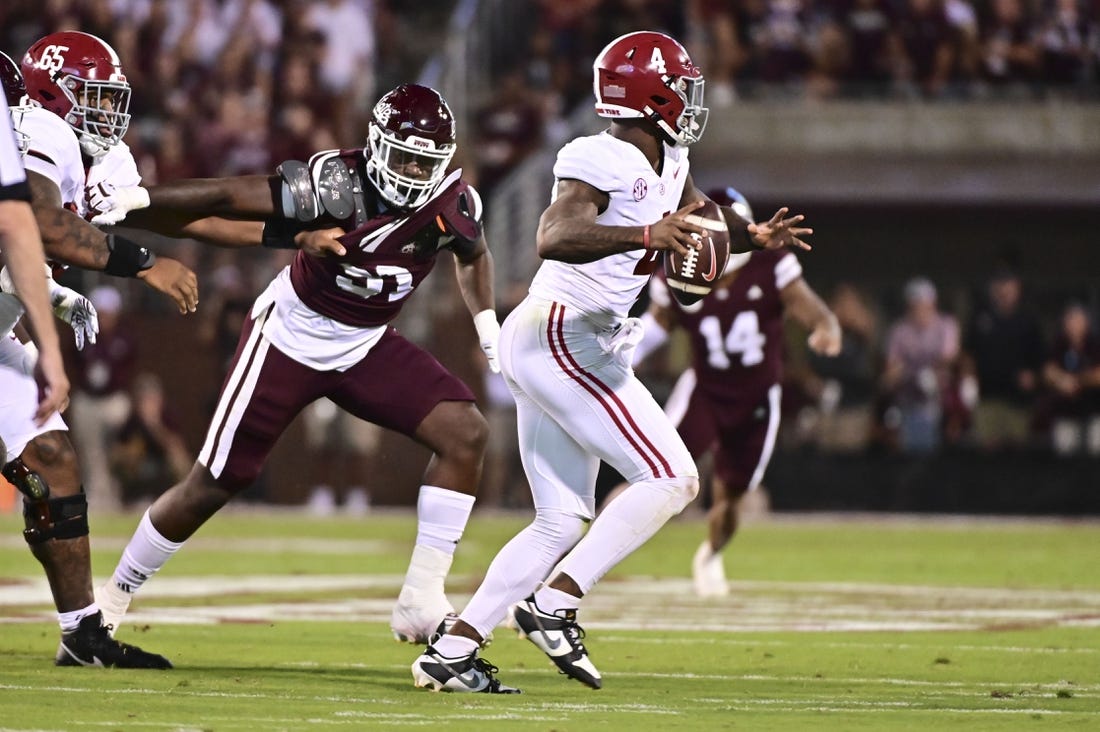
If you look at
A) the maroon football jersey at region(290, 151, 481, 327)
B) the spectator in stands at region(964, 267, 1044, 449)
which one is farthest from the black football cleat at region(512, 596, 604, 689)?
the spectator in stands at region(964, 267, 1044, 449)

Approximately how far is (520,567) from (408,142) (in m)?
1.52

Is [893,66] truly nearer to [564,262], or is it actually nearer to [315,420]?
[315,420]

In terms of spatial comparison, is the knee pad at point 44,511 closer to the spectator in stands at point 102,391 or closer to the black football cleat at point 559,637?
the black football cleat at point 559,637

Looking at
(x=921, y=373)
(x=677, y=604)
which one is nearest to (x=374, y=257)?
(x=677, y=604)

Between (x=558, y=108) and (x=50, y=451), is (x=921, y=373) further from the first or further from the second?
(x=50, y=451)

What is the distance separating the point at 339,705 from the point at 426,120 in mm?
2118

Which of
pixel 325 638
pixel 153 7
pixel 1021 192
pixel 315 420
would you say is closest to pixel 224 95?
pixel 153 7

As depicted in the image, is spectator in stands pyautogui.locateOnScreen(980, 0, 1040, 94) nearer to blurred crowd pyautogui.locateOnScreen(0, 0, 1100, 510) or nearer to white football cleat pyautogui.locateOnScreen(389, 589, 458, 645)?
blurred crowd pyautogui.locateOnScreen(0, 0, 1100, 510)

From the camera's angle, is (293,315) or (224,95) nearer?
(293,315)

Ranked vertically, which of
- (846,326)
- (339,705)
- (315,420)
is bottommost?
(315,420)

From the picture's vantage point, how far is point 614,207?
20.8ft

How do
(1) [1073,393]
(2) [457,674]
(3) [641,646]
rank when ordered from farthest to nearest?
(1) [1073,393]
(3) [641,646]
(2) [457,674]

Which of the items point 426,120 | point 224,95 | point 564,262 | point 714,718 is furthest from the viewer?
point 224,95

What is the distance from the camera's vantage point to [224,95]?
769 inches
